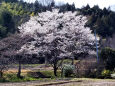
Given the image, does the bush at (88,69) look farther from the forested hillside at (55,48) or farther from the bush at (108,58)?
the bush at (108,58)

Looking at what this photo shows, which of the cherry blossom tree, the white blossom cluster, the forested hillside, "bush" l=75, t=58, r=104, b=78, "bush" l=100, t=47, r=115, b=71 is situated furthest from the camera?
the white blossom cluster

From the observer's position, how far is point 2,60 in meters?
17.7

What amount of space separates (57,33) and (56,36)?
0.40 meters

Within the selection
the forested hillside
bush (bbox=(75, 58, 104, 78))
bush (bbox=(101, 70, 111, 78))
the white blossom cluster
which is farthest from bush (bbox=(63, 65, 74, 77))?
Result: the white blossom cluster

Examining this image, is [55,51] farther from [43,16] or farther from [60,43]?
[43,16]

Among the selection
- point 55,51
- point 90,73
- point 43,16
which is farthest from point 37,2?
point 90,73

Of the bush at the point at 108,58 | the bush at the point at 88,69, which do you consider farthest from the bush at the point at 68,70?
the bush at the point at 108,58

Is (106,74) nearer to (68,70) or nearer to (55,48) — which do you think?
(68,70)

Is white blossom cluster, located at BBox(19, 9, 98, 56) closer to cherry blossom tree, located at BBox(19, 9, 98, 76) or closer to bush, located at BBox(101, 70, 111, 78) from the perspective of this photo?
cherry blossom tree, located at BBox(19, 9, 98, 76)

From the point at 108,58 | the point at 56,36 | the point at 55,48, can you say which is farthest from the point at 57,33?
the point at 108,58

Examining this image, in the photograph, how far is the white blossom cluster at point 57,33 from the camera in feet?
79.0

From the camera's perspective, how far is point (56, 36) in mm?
24594

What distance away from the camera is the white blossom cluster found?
79.0 ft

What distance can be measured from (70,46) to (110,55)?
640cm
